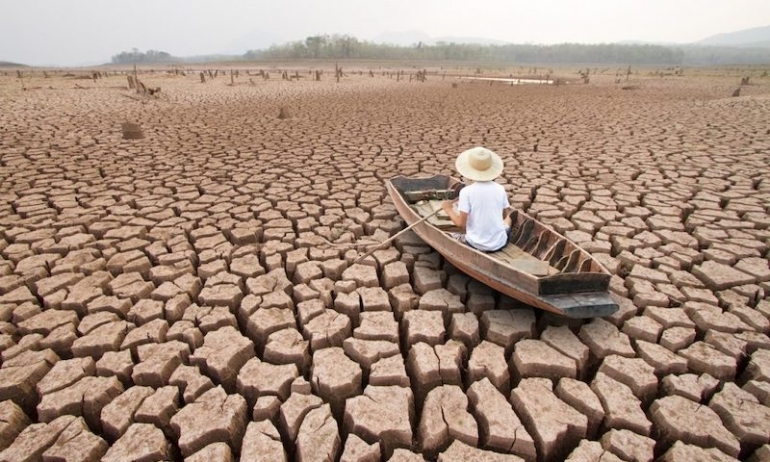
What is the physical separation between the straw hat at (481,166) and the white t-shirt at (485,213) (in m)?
0.09

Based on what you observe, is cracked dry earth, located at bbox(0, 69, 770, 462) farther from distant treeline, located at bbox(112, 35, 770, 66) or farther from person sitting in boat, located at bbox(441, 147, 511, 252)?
distant treeline, located at bbox(112, 35, 770, 66)

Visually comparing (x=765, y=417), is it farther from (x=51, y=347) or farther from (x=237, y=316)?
(x=51, y=347)

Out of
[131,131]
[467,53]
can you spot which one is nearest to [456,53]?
[467,53]

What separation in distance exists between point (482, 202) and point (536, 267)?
63cm

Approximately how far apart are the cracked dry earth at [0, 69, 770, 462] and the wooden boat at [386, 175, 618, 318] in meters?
0.27

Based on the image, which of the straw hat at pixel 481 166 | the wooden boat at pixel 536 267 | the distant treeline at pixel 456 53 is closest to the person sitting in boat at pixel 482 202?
the straw hat at pixel 481 166

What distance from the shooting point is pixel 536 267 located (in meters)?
2.90

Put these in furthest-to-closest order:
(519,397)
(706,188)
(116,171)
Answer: (116,171) → (706,188) → (519,397)

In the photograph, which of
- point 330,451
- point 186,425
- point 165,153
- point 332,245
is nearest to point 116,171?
point 165,153

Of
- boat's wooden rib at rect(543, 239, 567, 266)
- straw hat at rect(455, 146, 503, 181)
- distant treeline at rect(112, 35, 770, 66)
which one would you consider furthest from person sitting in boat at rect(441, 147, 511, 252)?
distant treeline at rect(112, 35, 770, 66)

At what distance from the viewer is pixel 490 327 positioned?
8.78ft

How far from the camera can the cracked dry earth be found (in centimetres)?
198

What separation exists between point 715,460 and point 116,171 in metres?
6.94

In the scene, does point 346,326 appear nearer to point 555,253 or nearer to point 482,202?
point 482,202
